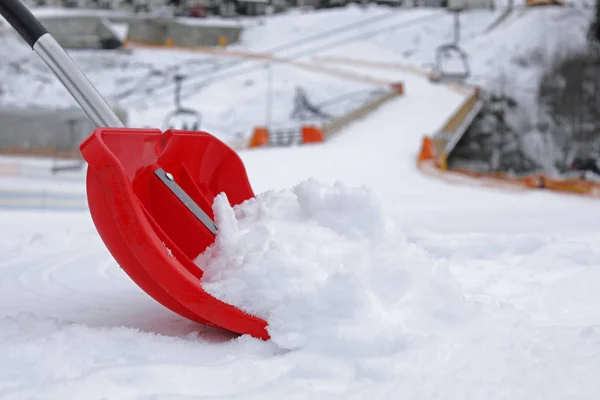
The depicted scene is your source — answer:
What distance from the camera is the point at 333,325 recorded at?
1.80 m

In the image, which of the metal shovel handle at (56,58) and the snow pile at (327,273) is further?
the metal shovel handle at (56,58)

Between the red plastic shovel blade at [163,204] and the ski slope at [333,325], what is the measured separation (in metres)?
0.11

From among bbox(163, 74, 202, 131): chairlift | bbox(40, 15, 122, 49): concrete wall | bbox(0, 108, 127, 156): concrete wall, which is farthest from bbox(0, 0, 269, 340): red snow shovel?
bbox(40, 15, 122, 49): concrete wall

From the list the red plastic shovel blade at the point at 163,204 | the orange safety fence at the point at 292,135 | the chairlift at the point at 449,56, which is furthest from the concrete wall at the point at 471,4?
the red plastic shovel blade at the point at 163,204

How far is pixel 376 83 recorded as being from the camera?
78.6ft

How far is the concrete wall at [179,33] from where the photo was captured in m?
28.4

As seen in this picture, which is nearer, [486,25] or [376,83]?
[376,83]

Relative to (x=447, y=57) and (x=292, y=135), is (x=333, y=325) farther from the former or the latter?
(x=447, y=57)

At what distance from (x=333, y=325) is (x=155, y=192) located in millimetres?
901

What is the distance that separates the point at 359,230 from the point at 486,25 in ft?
85.2

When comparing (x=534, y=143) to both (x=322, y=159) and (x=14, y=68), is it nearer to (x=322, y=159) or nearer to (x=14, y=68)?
(x=322, y=159)

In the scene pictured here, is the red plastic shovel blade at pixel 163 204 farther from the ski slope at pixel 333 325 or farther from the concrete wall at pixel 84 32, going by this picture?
the concrete wall at pixel 84 32

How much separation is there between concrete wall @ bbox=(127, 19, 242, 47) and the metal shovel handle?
27142mm

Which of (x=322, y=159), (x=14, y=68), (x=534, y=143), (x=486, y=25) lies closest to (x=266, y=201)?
(x=322, y=159)
